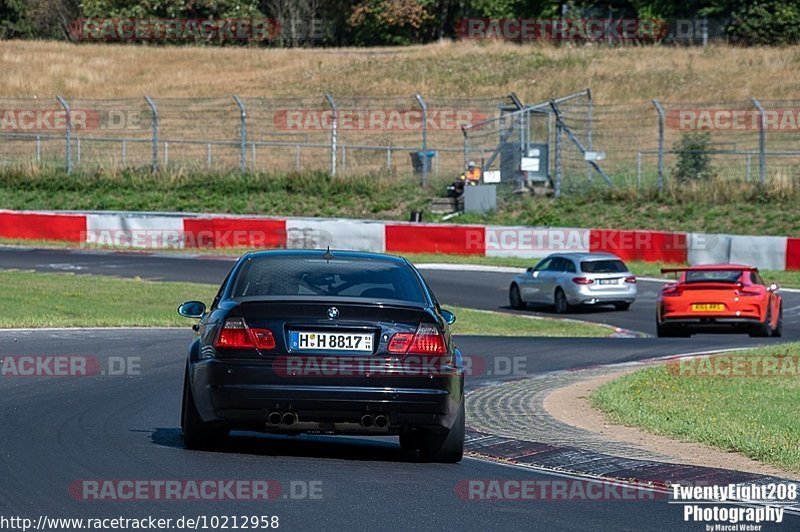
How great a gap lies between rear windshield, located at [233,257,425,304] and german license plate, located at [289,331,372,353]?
479mm

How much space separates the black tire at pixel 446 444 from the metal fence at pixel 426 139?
2838 centimetres

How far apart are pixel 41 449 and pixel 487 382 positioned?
689 centimetres

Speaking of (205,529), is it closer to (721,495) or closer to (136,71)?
(721,495)

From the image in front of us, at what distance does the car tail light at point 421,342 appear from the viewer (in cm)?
849

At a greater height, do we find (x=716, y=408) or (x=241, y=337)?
(x=241, y=337)

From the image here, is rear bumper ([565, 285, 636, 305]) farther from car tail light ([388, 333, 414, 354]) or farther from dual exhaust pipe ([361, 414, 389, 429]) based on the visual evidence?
dual exhaust pipe ([361, 414, 389, 429])

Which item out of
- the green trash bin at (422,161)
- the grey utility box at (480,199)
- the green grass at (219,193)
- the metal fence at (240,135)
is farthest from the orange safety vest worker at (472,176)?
the green trash bin at (422,161)

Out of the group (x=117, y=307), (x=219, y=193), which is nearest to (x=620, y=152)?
(x=219, y=193)

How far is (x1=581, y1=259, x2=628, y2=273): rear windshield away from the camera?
26.4 meters

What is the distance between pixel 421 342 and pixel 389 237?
26719 millimetres

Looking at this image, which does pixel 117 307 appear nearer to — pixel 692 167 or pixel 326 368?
pixel 326 368

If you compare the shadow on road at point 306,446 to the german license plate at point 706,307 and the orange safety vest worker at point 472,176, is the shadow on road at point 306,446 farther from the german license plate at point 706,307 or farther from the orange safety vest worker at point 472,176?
the orange safety vest worker at point 472,176

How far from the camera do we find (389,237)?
3525cm

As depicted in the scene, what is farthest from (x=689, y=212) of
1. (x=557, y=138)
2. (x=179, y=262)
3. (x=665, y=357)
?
(x=665, y=357)
